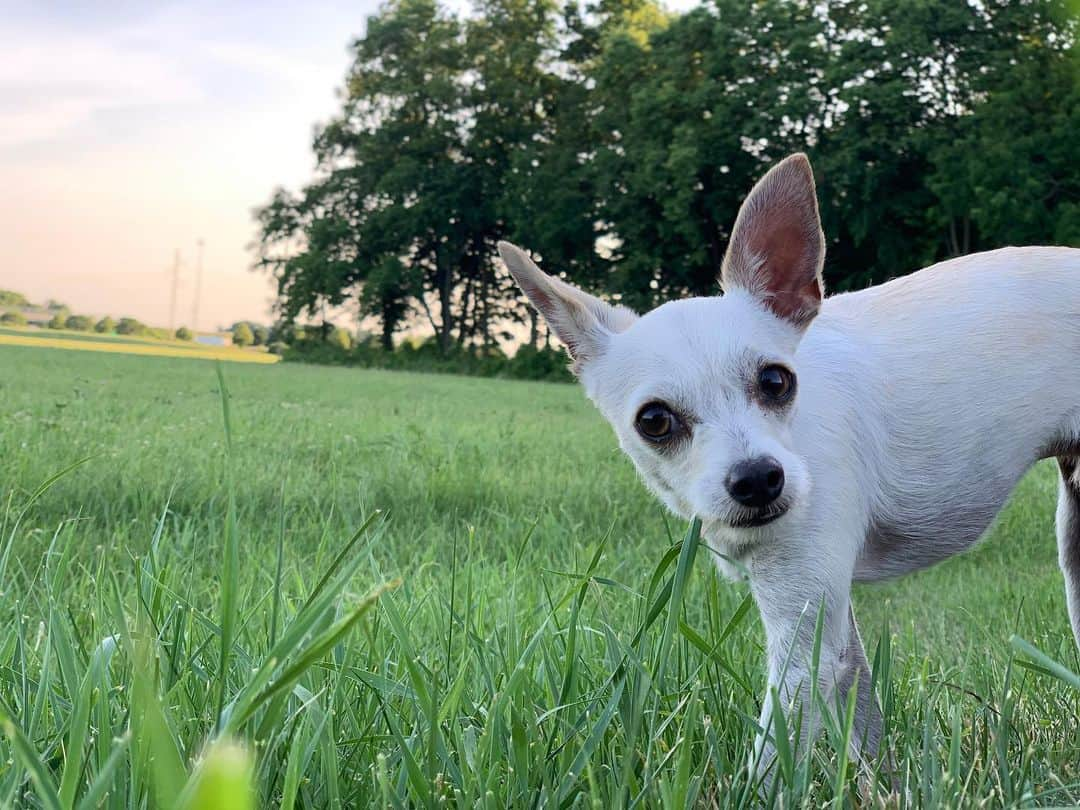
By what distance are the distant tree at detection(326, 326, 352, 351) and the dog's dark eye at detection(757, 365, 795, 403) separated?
41.8 meters

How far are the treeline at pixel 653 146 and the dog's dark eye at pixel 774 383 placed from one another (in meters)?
22.3

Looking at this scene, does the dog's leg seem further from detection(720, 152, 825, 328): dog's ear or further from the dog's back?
detection(720, 152, 825, 328): dog's ear

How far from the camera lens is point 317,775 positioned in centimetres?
152

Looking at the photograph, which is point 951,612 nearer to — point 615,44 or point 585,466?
point 585,466

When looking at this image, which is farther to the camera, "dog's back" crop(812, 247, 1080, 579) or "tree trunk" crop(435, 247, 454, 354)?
"tree trunk" crop(435, 247, 454, 354)

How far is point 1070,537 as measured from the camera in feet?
8.61

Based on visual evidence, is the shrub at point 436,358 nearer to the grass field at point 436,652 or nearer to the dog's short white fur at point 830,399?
the grass field at point 436,652

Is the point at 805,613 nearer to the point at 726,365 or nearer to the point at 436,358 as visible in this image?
the point at 726,365

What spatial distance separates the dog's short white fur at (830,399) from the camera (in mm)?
2023

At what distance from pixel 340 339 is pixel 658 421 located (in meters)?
45.6

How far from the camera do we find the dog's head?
6.35ft

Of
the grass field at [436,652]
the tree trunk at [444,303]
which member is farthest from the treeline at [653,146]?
the grass field at [436,652]

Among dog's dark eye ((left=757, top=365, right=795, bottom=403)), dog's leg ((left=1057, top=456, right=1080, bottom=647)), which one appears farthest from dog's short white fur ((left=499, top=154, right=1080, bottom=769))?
dog's leg ((left=1057, top=456, right=1080, bottom=647))

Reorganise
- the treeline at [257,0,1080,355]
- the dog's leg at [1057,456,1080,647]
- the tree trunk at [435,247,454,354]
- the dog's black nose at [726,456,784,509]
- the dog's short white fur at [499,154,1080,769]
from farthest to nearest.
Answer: the tree trunk at [435,247,454,354], the treeline at [257,0,1080,355], the dog's leg at [1057,456,1080,647], the dog's short white fur at [499,154,1080,769], the dog's black nose at [726,456,784,509]
